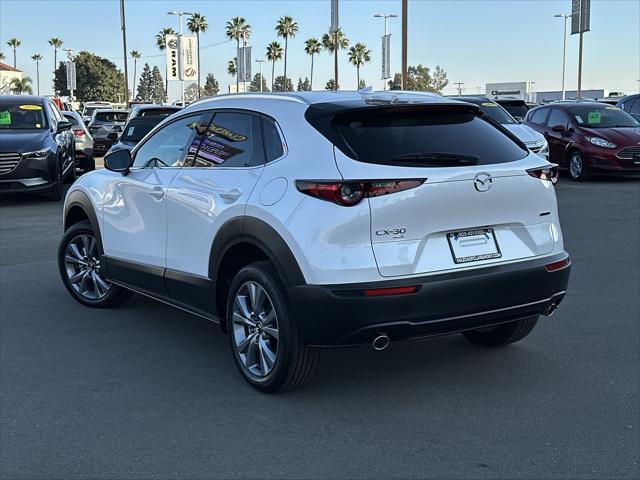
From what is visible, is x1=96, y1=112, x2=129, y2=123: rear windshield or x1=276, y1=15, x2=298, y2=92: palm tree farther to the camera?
x1=276, y1=15, x2=298, y2=92: palm tree

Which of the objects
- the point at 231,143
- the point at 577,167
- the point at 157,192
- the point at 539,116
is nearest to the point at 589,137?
the point at 577,167

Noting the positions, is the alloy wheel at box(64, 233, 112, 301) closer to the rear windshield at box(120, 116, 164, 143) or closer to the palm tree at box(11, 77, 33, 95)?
the rear windshield at box(120, 116, 164, 143)

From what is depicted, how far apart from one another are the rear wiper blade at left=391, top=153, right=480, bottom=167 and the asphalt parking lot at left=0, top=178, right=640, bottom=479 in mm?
1357

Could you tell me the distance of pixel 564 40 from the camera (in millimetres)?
72938

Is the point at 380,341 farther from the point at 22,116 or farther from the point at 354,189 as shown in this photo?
the point at 22,116

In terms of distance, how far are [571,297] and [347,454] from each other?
3695 millimetres

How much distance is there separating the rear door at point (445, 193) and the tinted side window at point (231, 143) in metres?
0.62

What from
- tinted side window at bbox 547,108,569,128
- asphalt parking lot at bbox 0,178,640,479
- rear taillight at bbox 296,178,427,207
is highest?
tinted side window at bbox 547,108,569,128

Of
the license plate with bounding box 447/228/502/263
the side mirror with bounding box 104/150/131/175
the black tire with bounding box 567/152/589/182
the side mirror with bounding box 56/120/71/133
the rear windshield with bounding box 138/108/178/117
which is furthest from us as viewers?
the rear windshield with bounding box 138/108/178/117

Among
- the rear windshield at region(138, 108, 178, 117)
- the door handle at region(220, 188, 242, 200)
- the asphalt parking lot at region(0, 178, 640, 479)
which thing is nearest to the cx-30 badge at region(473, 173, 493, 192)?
the asphalt parking lot at region(0, 178, 640, 479)

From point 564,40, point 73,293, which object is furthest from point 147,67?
point 73,293

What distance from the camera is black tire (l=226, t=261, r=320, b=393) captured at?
13.7ft

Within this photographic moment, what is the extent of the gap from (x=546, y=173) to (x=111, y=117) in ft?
79.6

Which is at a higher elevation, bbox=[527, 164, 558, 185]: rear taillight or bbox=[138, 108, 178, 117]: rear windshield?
bbox=[138, 108, 178, 117]: rear windshield
